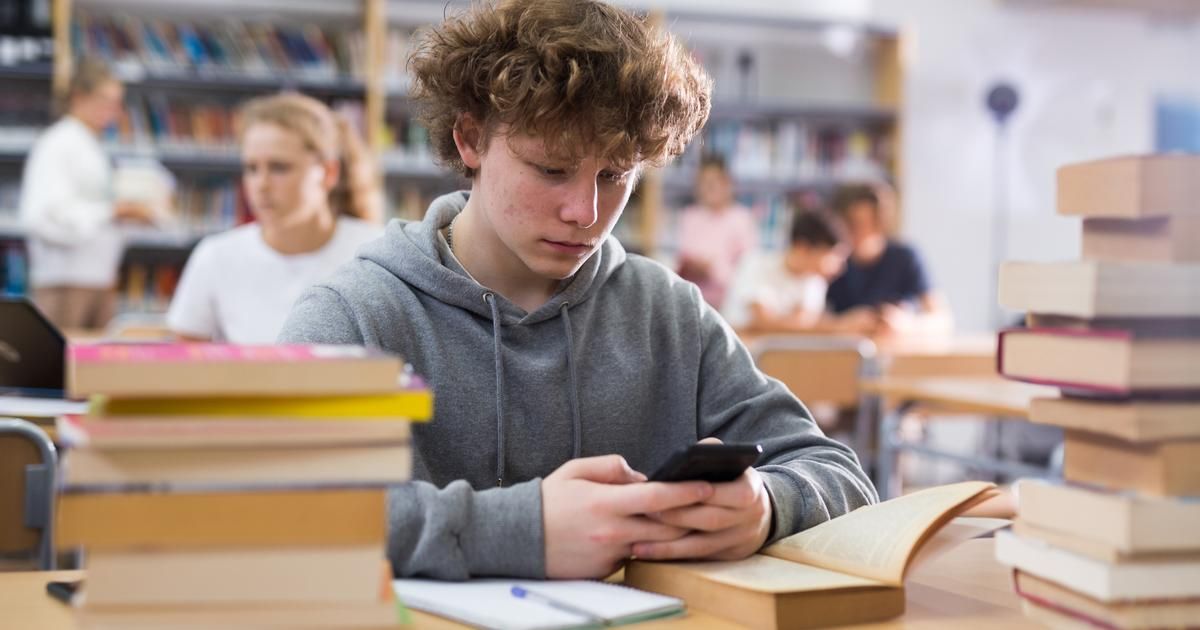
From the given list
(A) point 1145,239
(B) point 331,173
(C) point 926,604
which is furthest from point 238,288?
(A) point 1145,239

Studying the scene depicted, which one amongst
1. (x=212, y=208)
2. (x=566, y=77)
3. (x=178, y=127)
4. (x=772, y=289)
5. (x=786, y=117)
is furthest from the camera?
(x=786, y=117)

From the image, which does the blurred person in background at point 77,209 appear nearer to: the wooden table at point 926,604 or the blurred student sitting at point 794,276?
the blurred student sitting at point 794,276

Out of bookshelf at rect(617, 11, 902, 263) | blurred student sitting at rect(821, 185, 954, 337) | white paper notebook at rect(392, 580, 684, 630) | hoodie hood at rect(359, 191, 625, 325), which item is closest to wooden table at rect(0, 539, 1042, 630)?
white paper notebook at rect(392, 580, 684, 630)

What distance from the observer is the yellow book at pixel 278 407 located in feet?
2.33

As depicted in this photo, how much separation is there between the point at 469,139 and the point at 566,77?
0.52 ft

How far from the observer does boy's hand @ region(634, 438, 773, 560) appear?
0.99 meters

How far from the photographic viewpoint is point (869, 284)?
5246mm

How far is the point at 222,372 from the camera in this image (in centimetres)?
71

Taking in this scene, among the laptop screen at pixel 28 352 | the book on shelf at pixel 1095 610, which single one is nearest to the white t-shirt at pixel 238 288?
the laptop screen at pixel 28 352

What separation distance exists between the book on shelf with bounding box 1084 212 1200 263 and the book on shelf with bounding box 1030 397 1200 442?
88 millimetres

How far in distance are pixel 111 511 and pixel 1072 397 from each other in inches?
22.7

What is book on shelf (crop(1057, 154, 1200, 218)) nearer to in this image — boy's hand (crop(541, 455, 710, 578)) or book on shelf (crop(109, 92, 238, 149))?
boy's hand (crop(541, 455, 710, 578))

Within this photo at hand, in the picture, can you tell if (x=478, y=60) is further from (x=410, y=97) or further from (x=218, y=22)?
(x=218, y=22)

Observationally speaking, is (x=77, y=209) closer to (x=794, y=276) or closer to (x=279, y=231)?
(x=279, y=231)
